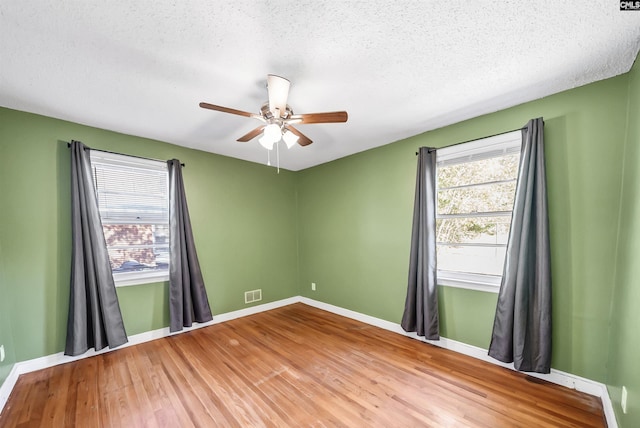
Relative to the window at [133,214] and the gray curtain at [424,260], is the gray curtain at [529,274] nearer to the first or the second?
the gray curtain at [424,260]

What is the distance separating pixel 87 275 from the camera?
2.48 metres

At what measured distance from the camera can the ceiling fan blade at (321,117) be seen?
1.78 meters

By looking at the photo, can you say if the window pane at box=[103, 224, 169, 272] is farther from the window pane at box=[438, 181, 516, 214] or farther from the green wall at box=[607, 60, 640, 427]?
the green wall at box=[607, 60, 640, 427]

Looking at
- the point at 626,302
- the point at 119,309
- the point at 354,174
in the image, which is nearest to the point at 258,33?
the point at 354,174

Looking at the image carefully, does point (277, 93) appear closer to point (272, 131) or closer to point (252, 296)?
point (272, 131)

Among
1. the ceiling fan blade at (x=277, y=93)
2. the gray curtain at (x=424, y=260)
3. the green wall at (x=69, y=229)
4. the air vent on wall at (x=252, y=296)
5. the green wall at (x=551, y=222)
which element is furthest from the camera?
the air vent on wall at (x=252, y=296)

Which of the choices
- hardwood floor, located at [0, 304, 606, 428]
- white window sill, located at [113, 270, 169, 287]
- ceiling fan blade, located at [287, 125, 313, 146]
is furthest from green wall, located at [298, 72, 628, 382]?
white window sill, located at [113, 270, 169, 287]

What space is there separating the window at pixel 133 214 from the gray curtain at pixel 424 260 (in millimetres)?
3058

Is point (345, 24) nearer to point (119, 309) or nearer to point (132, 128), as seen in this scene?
point (132, 128)

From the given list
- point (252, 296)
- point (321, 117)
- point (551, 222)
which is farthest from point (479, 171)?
point (252, 296)

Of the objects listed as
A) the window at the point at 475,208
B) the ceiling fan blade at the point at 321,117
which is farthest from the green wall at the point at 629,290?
the ceiling fan blade at the point at 321,117

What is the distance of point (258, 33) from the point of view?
4.57 feet

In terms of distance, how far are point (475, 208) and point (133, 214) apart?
3907 mm

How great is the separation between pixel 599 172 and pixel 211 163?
4.14 meters
